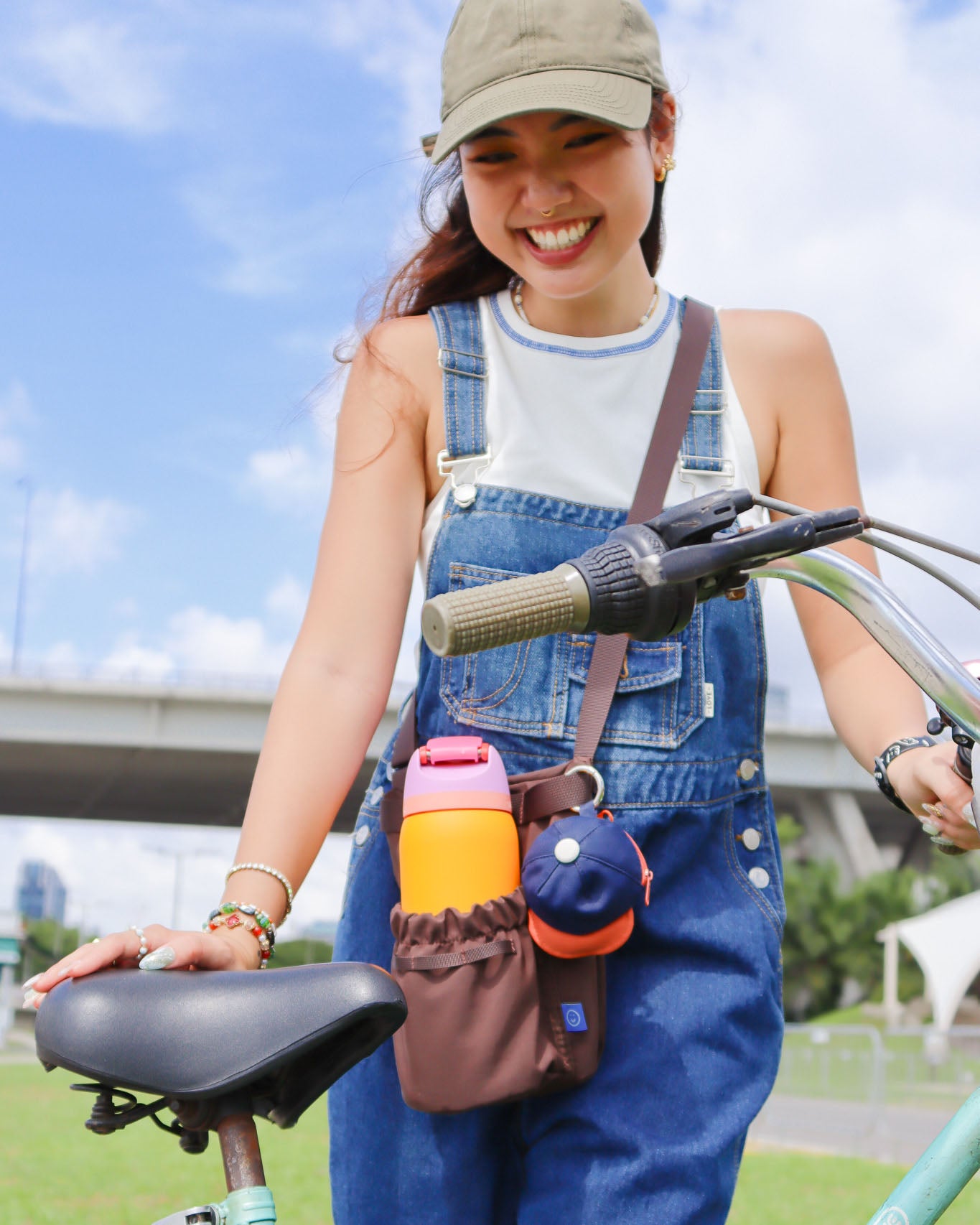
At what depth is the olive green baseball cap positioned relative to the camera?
1.98m

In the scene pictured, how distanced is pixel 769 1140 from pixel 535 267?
11324mm

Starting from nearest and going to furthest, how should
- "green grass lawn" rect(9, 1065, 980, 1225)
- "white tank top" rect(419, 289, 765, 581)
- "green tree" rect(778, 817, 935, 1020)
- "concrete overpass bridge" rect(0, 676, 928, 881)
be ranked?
"white tank top" rect(419, 289, 765, 581), "green grass lawn" rect(9, 1065, 980, 1225), "concrete overpass bridge" rect(0, 676, 928, 881), "green tree" rect(778, 817, 935, 1020)

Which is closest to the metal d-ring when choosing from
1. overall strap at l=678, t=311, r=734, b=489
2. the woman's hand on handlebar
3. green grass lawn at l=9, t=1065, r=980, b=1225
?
the woman's hand on handlebar

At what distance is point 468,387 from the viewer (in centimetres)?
231

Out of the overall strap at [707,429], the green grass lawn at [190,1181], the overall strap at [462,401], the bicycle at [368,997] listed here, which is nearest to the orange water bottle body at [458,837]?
the bicycle at [368,997]

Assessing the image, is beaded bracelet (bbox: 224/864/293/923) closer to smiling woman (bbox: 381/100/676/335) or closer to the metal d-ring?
the metal d-ring

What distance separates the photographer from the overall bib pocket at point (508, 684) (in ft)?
6.98

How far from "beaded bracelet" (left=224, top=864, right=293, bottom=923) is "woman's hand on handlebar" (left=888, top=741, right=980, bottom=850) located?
87 cm

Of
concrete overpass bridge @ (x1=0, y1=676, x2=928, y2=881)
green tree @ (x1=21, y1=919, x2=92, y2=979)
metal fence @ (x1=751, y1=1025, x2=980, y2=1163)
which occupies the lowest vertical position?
green tree @ (x1=21, y1=919, x2=92, y2=979)

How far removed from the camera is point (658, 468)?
2.23 meters

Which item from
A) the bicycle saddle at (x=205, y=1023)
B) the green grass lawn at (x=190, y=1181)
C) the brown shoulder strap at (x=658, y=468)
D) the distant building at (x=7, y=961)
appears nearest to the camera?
the bicycle saddle at (x=205, y=1023)

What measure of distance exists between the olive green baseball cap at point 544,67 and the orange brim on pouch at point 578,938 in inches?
44.8

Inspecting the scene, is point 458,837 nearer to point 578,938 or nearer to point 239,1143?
point 578,938

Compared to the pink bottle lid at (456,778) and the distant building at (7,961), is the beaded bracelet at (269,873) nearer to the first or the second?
the pink bottle lid at (456,778)
